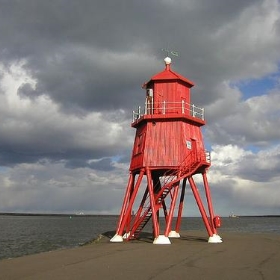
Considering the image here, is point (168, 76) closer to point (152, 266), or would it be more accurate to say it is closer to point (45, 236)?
point (152, 266)

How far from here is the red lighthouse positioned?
29.1 m

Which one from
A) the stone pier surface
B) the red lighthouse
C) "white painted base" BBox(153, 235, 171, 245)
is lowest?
the stone pier surface

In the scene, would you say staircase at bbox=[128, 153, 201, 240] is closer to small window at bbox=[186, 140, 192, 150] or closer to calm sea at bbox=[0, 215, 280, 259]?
small window at bbox=[186, 140, 192, 150]

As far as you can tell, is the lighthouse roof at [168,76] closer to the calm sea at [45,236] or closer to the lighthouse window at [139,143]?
the lighthouse window at [139,143]

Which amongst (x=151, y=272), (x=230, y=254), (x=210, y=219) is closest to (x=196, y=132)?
(x=210, y=219)

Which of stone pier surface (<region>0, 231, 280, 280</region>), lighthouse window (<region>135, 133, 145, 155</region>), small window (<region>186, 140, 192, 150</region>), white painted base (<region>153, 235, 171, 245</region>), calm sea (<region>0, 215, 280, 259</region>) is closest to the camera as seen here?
stone pier surface (<region>0, 231, 280, 280</region>)

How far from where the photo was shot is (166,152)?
2980cm

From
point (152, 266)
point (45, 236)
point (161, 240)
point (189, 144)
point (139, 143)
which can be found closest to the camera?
point (152, 266)

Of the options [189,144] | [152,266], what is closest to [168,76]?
[189,144]

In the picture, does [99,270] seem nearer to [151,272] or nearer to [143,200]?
[151,272]

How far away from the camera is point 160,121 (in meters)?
30.7

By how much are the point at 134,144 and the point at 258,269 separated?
17857 mm

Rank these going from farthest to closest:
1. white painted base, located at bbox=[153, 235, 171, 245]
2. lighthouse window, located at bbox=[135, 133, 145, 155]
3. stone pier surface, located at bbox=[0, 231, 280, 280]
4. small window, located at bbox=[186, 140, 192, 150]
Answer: lighthouse window, located at bbox=[135, 133, 145, 155] → small window, located at bbox=[186, 140, 192, 150] → white painted base, located at bbox=[153, 235, 171, 245] → stone pier surface, located at bbox=[0, 231, 280, 280]

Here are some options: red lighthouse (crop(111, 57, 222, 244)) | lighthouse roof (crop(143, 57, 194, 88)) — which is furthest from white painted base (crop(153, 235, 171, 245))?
lighthouse roof (crop(143, 57, 194, 88))
